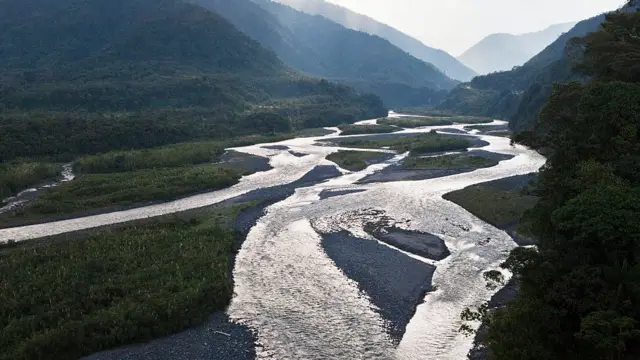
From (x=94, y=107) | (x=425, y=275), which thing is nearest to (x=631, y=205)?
(x=425, y=275)

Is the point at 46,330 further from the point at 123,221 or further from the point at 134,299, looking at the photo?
the point at 123,221

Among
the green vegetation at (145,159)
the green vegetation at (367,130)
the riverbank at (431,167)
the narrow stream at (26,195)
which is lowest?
the narrow stream at (26,195)

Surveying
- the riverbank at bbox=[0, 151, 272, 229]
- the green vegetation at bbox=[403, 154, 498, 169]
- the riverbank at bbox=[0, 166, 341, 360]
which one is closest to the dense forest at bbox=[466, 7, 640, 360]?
the riverbank at bbox=[0, 166, 341, 360]

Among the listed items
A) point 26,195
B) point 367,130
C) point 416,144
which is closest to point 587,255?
point 26,195

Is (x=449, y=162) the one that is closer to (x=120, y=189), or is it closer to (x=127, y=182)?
(x=127, y=182)

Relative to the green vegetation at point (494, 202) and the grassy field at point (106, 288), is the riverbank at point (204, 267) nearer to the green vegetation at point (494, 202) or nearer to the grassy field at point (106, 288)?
the grassy field at point (106, 288)

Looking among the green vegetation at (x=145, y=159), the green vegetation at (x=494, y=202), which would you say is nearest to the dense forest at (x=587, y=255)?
the green vegetation at (x=494, y=202)
